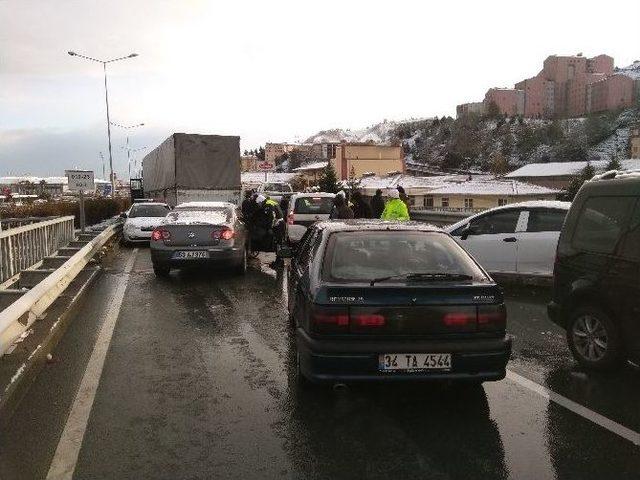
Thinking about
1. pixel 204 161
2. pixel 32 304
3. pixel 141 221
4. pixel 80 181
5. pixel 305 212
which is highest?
pixel 204 161

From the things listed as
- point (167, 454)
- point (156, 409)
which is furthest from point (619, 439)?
point (156, 409)

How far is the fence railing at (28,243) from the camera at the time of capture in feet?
30.2

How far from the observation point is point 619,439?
4.17 m

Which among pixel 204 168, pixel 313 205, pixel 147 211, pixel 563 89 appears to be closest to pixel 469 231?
pixel 313 205

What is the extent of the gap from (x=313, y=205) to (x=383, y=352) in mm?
12243

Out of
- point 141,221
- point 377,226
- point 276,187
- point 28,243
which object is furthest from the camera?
point 276,187

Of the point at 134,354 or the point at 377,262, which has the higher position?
the point at 377,262

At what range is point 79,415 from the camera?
4.61 meters

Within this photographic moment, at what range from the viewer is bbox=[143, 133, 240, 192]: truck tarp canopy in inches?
901

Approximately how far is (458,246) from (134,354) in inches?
137

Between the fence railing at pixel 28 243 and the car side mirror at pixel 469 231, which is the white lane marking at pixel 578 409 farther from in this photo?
the fence railing at pixel 28 243

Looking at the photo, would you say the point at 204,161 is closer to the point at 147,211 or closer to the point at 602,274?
the point at 147,211

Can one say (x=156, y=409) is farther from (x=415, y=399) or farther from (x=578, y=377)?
(x=578, y=377)

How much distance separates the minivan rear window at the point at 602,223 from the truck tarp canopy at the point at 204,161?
60.7 ft
